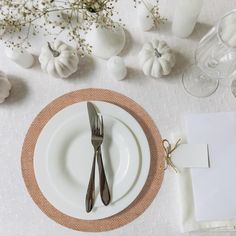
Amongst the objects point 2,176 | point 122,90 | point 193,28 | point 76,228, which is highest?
point 193,28

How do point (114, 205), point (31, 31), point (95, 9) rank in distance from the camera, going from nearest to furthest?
point (95, 9) < point (114, 205) < point (31, 31)

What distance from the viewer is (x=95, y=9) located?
57cm

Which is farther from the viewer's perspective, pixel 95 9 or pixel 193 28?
pixel 193 28

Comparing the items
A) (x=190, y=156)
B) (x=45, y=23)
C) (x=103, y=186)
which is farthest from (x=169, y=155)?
(x=45, y=23)

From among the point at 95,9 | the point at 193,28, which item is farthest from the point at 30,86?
the point at 193,28

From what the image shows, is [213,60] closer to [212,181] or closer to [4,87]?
[212,181]

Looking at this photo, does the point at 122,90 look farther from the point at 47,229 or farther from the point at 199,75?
the point at 47,229

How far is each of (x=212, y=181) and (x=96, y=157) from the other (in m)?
0.23

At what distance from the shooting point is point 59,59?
71 cm

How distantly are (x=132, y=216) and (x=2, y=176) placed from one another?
0.27 m

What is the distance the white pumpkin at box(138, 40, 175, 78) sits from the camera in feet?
2.31

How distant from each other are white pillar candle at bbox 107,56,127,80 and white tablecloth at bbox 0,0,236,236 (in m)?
0.03

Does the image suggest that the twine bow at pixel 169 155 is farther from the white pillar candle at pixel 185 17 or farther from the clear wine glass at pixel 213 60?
the white pillar candle at pixel 185 17

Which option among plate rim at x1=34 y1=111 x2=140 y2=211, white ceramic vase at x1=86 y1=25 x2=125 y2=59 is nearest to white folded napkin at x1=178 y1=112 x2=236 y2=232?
plate rim at x1=34 y1=111 x2=140 y2=211
